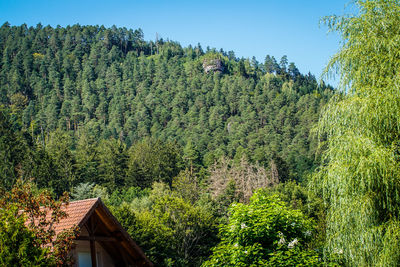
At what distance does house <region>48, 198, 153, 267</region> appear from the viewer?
1590cm

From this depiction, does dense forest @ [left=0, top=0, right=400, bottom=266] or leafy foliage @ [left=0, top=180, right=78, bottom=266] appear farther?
dense forest @ [left=0, top=0, right=400, bottom=266]

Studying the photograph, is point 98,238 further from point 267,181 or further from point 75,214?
point 267,181

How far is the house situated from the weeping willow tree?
259 inches

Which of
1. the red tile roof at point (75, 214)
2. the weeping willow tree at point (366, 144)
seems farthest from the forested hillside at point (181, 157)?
the red tile roof at point (75, 214)

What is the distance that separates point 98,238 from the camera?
16672mm

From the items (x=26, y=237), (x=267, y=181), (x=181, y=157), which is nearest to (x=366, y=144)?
(x=26, y=237)

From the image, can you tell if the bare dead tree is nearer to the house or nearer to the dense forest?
the dense forest

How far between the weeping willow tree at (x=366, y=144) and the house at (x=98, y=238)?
6.57 meters

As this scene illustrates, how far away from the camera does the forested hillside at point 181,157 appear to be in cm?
3634

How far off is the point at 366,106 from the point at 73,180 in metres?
80.2

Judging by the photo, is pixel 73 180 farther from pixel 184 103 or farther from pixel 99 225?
pixel 184 103

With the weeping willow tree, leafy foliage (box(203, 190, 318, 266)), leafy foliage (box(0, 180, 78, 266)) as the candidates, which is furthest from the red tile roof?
the weeping willow tree

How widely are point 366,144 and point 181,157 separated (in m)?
93.9

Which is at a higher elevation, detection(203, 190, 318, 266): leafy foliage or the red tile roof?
the red tile roof
